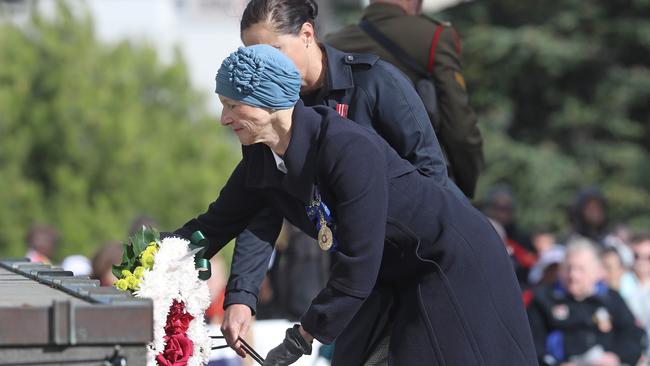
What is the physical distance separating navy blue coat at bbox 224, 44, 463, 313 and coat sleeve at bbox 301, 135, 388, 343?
0.55 meters

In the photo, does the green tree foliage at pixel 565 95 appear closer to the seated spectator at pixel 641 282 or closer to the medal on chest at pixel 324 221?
the seated spectator at pixel 641 282

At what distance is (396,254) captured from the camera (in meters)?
3.78

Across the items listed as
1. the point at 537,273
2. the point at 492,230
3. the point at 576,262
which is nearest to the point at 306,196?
the point at 492,230

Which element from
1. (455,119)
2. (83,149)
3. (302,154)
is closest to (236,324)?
(302,154)

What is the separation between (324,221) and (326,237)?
45 mm

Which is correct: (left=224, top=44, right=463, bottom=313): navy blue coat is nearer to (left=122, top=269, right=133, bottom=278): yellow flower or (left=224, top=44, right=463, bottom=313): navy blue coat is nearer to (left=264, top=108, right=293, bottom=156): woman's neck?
(left=122, top=269, right=133, bottom=278): yellow flower

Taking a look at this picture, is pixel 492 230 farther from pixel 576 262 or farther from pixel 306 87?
pixel 576 262

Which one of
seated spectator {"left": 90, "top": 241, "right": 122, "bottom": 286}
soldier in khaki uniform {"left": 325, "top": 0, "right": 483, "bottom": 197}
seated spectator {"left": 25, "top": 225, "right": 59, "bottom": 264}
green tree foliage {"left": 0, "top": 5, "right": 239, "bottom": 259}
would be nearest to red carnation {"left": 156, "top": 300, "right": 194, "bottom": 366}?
soldier in khaki uniform {"left": 325, "top": 0, "right": 483, "bottom": 197}

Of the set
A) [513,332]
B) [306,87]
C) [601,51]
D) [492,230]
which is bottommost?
[601,51]

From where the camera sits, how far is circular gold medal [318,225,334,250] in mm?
3705

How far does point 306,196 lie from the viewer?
3719 millimetres

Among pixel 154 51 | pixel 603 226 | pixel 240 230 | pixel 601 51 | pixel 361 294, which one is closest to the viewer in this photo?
pixel 361 294

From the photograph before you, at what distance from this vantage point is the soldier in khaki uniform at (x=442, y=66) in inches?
203

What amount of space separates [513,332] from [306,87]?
1.06 meters
